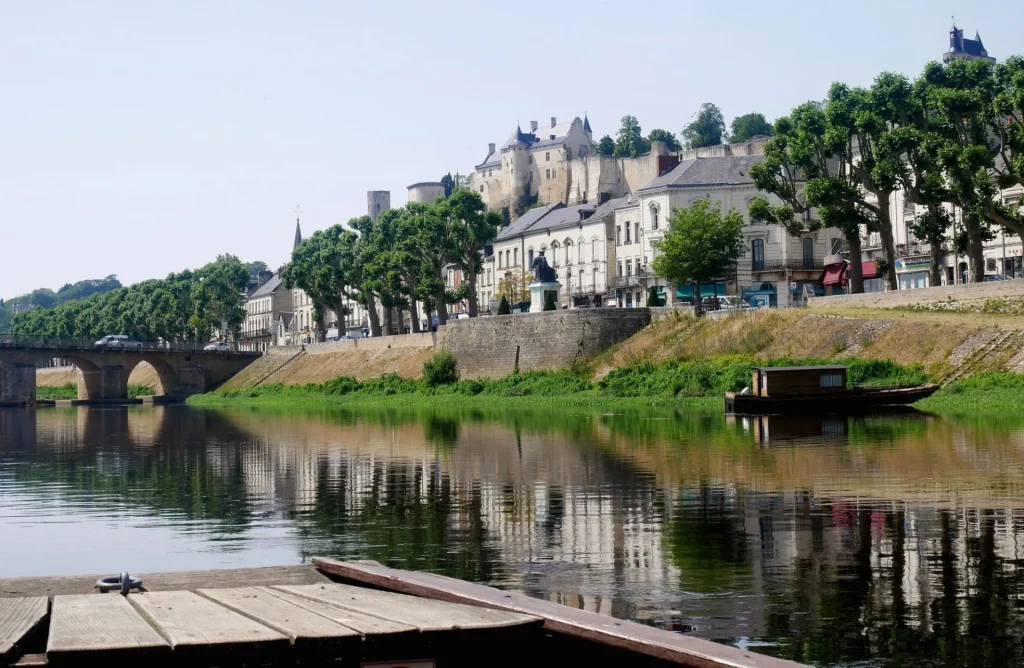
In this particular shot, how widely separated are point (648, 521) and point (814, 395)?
37941mm

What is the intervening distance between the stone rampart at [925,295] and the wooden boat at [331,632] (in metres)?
67.0

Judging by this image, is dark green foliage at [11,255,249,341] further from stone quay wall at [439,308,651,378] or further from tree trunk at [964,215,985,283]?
tree trunk at [964,215,985,283]

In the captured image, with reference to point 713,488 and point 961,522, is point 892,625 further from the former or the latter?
point 713,488

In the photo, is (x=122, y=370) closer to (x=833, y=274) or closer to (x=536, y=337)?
(x=536, y=337)

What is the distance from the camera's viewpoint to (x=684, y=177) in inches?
4542

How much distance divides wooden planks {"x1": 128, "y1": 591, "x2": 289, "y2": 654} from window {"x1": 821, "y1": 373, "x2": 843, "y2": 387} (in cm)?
5540

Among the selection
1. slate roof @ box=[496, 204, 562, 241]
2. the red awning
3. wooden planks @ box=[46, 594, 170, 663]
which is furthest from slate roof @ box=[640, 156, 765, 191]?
wooden planks @ box=[46, 594, 170, 663]

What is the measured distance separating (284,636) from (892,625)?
9.62 m

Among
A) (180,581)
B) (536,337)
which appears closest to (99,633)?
(180,581)

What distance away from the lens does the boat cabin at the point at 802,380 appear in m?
63.1

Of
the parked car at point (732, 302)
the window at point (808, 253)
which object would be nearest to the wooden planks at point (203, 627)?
the parked car at point (732, 302)

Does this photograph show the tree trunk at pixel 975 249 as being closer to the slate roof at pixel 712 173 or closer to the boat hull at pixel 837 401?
the boat hull at pixel 837 401

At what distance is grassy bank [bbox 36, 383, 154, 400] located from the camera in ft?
501

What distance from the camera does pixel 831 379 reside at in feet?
208
